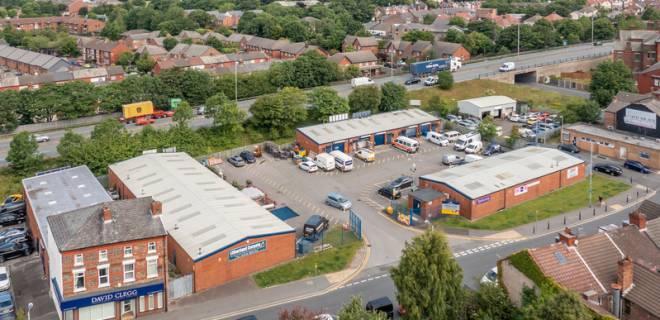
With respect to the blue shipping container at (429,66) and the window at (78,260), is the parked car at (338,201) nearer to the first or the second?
the window at (78,260)

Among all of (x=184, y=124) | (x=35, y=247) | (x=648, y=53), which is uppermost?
(x=648, y=53)

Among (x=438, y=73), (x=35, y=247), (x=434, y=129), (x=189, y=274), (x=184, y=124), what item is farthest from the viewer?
(x=438, y=73)

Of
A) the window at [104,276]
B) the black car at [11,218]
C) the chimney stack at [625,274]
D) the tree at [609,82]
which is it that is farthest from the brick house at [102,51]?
the chimney stack at [625,274]

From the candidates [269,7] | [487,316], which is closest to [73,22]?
[269,7]

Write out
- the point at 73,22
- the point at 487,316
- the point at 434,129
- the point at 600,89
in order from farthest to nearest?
1. the point at 73,22
2. the point at 600,89
3. the point at 434,129
4. the point at 487,316

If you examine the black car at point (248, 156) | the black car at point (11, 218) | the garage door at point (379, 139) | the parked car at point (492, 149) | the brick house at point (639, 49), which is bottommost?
the black car at point (11, 218)

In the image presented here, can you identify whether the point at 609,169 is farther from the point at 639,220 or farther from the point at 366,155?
the point at 639,220

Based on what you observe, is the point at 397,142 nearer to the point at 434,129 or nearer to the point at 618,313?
the point at 434,129

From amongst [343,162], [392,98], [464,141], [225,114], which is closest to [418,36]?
[392,98]
